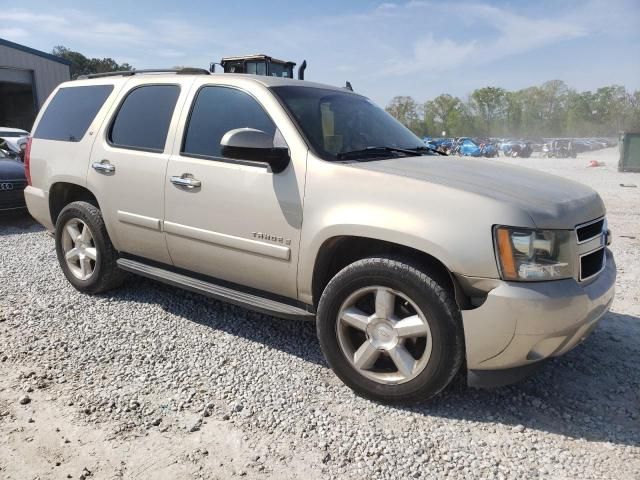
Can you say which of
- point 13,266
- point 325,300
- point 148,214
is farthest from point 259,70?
point 325,300

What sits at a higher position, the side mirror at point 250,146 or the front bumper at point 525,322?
the side mirror at point 250,146

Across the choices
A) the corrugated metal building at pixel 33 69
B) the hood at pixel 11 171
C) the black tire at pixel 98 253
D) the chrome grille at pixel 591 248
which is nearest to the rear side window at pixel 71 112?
the black tire at pixel 98 253

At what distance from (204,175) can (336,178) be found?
39.0 inches

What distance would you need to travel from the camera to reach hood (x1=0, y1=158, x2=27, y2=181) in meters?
7.59

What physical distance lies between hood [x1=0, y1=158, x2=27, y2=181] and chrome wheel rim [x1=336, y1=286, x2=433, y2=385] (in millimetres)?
6955

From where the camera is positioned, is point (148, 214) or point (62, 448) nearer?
point (62, 448)

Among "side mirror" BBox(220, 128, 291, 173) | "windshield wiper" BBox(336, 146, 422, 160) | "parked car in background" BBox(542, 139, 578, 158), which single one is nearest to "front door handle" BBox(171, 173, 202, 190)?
"side mirror" BBox(220, 128, 291, 173)

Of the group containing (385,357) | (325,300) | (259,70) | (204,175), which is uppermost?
(259,70)

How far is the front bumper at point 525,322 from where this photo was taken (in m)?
2.31

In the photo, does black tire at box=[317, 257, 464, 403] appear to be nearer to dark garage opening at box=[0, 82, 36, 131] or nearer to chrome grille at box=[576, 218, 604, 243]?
chrome grille at box=[576, 218, 604, 243]

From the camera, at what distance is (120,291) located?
4445 mm

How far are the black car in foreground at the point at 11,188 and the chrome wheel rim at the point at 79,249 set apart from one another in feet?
12.9

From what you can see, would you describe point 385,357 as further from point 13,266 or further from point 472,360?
point 13,266

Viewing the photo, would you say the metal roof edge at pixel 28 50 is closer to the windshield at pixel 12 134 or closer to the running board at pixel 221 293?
the windshield at pixel 12 134
